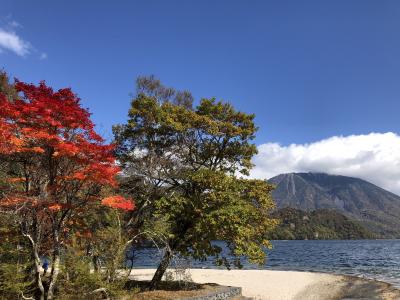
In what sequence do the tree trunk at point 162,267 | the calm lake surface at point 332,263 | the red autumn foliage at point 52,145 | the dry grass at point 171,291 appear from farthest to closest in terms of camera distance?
the calm lake surface at point 332,263, the tree trunk at point 162,267, the dry grass at point 171,291, the red autumn foliage at point 52,145

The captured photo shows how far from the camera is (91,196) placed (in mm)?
16891

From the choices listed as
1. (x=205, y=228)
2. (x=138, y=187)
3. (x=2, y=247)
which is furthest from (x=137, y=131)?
(x=2, y=247)

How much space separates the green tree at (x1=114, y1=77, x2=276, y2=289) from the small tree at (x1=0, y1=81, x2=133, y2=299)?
600cm

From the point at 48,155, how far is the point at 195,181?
9.21 m

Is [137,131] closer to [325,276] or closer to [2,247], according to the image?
[2,247]

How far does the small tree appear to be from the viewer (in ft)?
46.6

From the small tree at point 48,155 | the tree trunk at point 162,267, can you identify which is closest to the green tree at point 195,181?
the tree trunk at point 162,267

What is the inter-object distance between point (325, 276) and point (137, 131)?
89.7ft

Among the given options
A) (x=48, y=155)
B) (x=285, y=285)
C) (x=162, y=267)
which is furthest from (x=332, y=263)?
(x=48, y=155)

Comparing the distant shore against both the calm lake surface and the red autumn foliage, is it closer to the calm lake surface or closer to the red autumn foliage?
the calm lake surface

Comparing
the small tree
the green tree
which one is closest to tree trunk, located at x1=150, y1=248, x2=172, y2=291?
the green tree

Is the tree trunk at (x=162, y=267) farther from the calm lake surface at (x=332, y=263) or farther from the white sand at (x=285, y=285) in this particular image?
the white sand at (x=285, y=285)

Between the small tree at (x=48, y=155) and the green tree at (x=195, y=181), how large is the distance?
600 centimetres

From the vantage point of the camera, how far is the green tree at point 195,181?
70.4 feet
